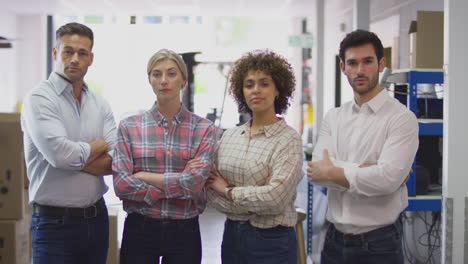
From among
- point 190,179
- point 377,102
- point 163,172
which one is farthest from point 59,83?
point 377,102

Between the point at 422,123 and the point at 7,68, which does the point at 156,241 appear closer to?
the point at 422,123

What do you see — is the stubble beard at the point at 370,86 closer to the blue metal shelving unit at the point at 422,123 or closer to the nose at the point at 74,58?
the nose at the point at 74,58

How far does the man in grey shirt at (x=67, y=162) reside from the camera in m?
1.89

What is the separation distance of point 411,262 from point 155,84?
10.5 ft

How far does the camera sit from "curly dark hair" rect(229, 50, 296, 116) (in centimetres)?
187

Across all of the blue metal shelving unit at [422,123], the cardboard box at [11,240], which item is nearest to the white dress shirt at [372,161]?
the blue metal shelving unit at [422,123]

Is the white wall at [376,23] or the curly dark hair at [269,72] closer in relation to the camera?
the curly dark hair at [269,72]

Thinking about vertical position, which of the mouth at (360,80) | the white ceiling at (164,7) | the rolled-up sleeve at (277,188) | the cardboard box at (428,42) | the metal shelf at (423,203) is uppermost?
the white ceiling at (164,7)

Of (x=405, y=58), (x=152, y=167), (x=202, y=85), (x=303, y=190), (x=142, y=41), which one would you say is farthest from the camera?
(x=142, y=41)

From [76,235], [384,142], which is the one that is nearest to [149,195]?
[76,235]

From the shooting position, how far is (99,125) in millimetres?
2123

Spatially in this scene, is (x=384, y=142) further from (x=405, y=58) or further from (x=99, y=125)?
(x=405, y=58)

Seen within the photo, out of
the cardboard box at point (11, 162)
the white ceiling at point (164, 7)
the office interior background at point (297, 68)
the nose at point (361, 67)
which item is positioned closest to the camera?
the nose at point (361, 67)

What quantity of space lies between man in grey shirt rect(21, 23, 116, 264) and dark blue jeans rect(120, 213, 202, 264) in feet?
0.85
